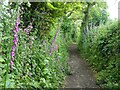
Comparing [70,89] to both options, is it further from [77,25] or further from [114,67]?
[77,25]

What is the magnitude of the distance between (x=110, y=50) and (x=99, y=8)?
8.85 m

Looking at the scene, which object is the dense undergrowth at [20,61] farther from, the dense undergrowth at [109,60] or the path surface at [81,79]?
the dense undergrowth at [109,60]

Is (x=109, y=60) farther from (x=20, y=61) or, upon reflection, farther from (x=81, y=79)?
(x=20, y=61)

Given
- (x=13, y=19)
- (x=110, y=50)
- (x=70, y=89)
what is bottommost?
(x=70, y=89)

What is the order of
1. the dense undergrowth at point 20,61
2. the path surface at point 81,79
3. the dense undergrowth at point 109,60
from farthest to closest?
the path surface at point 81,79, the dense undergrowth at point 109,60, the dense undergrowth at point 20,61

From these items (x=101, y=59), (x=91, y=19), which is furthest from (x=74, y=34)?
(x=101, y=59)

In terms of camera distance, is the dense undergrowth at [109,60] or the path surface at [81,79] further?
the path surface at [81,79]

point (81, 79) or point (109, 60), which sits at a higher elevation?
point (109, 60)

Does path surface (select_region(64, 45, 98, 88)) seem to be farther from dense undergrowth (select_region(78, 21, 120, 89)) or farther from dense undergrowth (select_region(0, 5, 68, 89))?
dense undergrowth (select_region(0, 5, 68, 89))

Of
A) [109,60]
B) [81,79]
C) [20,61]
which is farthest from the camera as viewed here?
[109,60]

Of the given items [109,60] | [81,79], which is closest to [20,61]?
[81,79]

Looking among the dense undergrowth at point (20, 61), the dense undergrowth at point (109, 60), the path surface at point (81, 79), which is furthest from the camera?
the path surface at point (81, 79)

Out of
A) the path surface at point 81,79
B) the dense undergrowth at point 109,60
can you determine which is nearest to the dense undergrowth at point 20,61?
the path surface at point 81,79

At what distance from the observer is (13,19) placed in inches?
168
